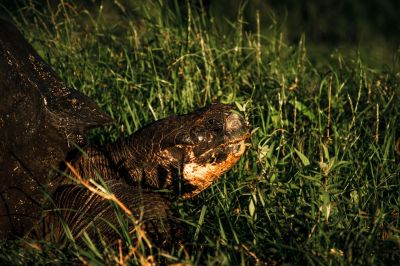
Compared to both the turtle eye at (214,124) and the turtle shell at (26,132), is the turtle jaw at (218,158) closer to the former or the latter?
the turtle eye at (214,124)

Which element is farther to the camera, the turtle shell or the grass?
the turtle shell

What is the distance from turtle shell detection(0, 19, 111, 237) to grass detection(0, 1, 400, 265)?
0.70 ft

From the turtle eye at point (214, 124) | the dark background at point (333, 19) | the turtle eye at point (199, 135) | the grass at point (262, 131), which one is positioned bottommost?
the dark background at point (333, 19)

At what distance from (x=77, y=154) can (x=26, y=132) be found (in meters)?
0.30

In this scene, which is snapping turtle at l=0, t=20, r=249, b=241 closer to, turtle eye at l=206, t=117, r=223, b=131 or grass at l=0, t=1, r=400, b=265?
turtle eye at l=206, t=117, r=223, b=131

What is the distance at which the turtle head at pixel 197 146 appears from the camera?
331cm

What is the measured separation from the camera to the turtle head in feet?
10.9

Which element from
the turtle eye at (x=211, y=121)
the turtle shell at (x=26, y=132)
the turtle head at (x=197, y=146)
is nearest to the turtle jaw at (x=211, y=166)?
the turtle head at (x=197, y=146)

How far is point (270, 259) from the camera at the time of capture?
272 cm

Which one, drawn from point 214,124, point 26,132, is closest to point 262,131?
point 214,124

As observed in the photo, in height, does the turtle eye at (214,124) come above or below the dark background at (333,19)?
above

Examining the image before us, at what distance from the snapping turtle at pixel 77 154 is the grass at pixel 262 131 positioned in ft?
0.43

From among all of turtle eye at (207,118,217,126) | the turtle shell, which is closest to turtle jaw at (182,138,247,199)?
turtle eye at (207,118,217,126)

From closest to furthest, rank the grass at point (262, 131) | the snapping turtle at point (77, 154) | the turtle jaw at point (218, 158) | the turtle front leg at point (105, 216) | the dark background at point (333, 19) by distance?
the grass at point (262, 131) < the turtle front leg at point (105, 216) < the snapping turtle at point (77, 154) < the turtle jaw at point (218, 158) < the dark background at point (333, 19)
